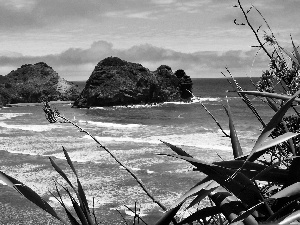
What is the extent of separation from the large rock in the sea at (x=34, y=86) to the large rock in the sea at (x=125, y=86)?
24539mm

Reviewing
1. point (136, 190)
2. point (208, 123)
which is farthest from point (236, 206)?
point (208, 123)

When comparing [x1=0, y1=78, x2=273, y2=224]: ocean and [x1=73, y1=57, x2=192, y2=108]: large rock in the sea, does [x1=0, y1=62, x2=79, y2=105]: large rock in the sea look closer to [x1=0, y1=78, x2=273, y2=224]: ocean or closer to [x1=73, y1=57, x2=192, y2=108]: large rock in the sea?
[x1=73, y1=57, x2=192, y2=108]: large rock in the sea

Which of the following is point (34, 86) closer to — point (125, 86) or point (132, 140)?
point (125, 86)

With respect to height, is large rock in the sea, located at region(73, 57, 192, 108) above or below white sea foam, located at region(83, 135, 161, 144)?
above

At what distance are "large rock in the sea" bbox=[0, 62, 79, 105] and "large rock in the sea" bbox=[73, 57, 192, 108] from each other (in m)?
24.5

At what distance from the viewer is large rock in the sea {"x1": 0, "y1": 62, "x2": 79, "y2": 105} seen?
130 meters

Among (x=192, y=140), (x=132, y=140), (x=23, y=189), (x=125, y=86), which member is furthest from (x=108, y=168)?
(x=125, y=86)

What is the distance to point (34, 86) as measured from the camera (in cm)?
13788

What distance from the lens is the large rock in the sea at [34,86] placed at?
427ft

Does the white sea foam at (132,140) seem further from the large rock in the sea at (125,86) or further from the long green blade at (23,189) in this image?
the large rock in the sea at (125,86)

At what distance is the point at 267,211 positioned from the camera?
1.15 metres

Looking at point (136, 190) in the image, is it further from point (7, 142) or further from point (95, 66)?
point (95, 66)

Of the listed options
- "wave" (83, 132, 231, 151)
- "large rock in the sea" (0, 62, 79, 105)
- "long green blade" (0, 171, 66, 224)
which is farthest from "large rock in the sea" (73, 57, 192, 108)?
"long green blade" (0, 171, 66, 224)

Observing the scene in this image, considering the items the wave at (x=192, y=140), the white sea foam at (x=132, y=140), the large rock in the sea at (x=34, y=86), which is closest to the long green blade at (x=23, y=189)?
the wave at (x=192, y=140)
